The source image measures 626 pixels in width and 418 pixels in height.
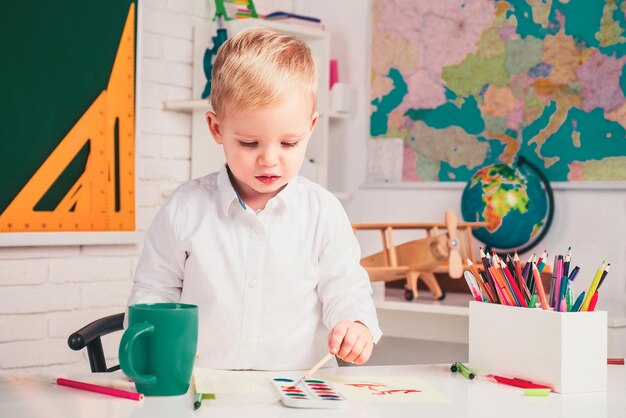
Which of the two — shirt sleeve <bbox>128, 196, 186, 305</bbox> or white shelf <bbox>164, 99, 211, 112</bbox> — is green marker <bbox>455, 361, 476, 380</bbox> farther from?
white shelf <bbox>164, 99, 211, 112</bbox>

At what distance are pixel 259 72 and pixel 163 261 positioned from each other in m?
0.33

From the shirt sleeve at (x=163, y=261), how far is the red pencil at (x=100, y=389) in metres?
0.28

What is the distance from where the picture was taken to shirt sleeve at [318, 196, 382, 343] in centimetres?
127

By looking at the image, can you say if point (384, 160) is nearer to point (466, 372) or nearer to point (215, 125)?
point (215, 125)

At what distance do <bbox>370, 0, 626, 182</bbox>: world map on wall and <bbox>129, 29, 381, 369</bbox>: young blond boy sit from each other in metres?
1.30

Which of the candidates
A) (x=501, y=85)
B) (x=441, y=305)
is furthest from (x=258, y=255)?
(x=501, y=85)

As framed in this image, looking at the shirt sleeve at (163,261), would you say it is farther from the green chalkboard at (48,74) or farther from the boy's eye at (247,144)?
the green chalkboard at (48,74)

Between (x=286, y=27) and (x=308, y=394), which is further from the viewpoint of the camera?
(x=286, y=27)

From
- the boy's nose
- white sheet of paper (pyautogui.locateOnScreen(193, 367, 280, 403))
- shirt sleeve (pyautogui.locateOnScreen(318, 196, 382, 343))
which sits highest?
the boy's nose

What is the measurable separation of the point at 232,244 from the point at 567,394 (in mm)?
534

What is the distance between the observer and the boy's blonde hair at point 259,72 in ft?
3.78

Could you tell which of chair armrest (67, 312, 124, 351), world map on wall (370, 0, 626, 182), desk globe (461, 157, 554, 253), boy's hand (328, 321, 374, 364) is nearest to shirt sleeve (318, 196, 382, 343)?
boy's hand (328, 321, 374, 364)

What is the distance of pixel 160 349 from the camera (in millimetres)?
915

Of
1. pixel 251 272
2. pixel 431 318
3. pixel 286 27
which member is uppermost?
pixel 286 27
